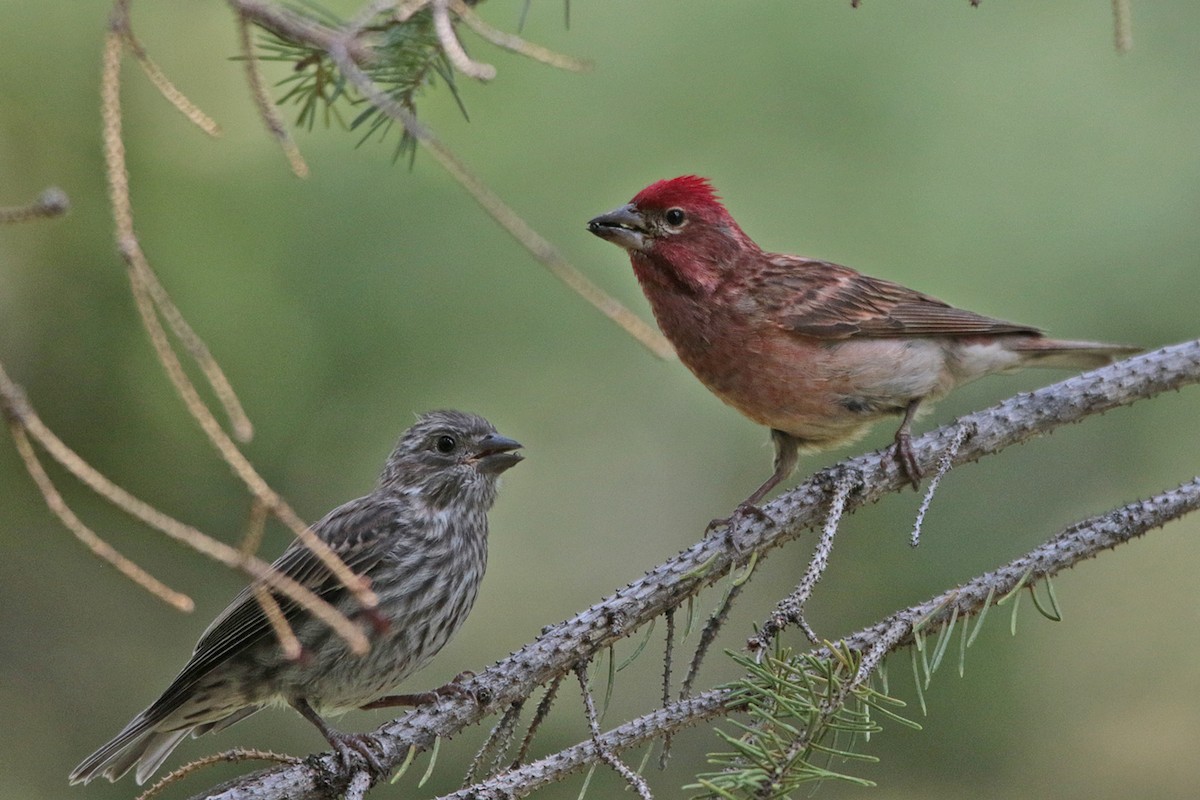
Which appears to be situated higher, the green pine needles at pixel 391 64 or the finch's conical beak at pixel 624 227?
the finch's conical beak at pixel 624 227

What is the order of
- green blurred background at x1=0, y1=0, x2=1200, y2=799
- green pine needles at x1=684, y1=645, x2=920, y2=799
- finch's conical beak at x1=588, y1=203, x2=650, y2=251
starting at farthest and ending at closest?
green blurred background at x1=0, y1=0, x2=1200, y2=799 → finch's conical beak at x1=588, y1=203, x2=650, y2=251 → green pine needles at x1=684, y1=645, x2=920, y2=799

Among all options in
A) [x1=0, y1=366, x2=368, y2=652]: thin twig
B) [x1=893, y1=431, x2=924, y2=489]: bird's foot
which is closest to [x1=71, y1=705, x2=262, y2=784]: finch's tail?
[x1=893, y1=431, x2=924, y2=489]: bird's foot

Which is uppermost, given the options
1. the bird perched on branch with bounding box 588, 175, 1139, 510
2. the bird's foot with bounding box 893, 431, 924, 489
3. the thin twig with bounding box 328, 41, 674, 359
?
the bird perched on branch with bounding box 588, 175, 1139, 510

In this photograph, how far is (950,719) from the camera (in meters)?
4.57

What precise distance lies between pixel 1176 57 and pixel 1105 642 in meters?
2.23

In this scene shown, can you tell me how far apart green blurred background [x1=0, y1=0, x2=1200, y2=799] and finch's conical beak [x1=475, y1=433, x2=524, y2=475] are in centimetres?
16

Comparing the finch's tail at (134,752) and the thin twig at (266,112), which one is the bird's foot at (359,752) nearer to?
the finch's tail at (134,752)

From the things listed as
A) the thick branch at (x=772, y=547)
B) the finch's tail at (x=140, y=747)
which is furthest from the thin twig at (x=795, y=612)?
the finch's tail at (x=140, y=747)

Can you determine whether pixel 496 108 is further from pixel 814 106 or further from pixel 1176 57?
pixel 1176 57

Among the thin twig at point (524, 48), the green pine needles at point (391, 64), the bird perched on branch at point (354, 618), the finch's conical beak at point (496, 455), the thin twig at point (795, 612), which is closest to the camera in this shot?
the thin twig at point (524, 48)

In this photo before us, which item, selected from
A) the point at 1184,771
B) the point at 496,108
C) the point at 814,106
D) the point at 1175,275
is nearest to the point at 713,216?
the point at 814,106

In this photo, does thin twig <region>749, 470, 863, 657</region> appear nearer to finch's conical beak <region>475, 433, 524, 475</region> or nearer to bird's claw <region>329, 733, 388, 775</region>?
bird's claw <region>329, 733, 388, 775</region>

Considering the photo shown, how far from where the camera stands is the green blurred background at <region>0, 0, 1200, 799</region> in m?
4.23

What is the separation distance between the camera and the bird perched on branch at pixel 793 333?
4.00 metres
